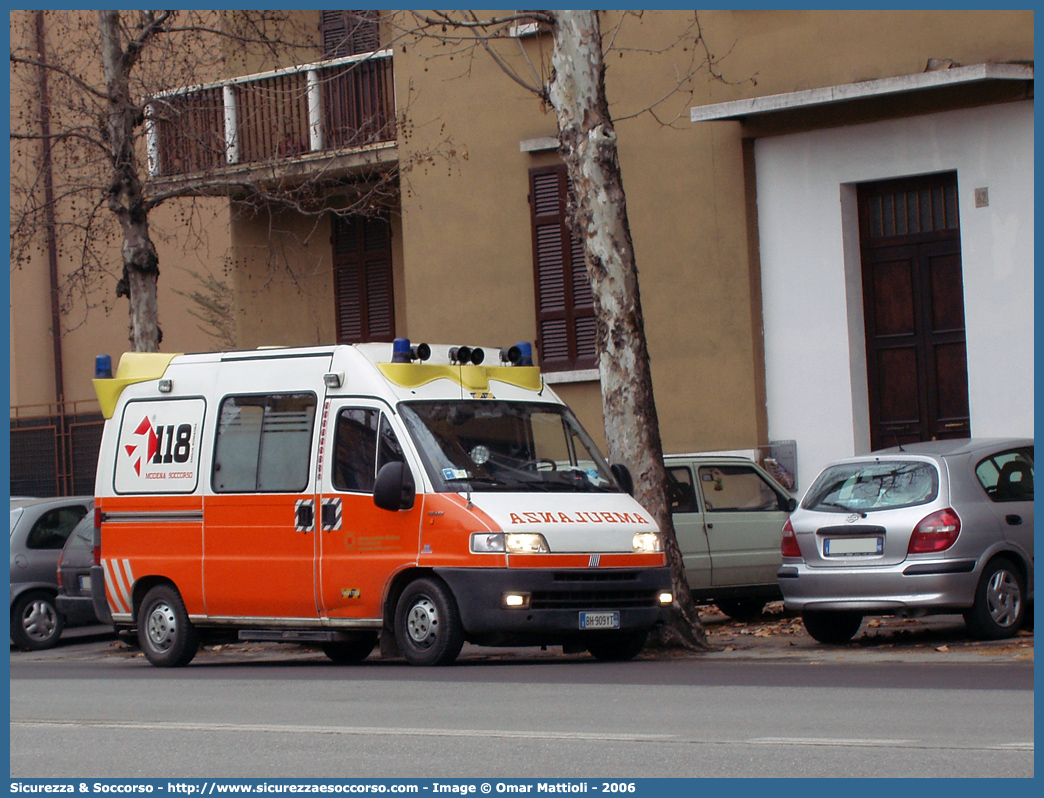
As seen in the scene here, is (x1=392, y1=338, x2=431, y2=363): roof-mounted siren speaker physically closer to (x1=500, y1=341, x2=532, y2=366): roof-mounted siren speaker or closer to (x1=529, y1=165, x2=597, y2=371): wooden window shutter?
(x1=500, y1=341, x2=532, y2=366): roof-mounted siren speaker

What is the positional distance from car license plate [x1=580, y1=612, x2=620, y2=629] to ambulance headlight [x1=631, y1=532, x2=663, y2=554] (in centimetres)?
55

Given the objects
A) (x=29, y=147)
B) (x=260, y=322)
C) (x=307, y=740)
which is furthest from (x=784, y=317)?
(x=29, y=147)

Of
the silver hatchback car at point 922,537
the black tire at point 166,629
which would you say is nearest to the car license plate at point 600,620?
the silver hatchback car at point 922,537

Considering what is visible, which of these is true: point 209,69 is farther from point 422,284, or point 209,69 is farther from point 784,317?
point 784,317

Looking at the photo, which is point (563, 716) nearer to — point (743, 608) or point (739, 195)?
point (743, 608)

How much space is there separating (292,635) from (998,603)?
5.67 m

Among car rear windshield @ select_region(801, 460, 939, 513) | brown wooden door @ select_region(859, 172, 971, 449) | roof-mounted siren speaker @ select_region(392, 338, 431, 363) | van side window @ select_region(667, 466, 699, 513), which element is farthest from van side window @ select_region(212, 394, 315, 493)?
brown wooden door @ select_region(859, 172, 971, 449)

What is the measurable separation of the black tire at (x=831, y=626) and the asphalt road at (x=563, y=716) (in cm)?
15

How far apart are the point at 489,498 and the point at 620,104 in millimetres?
9485

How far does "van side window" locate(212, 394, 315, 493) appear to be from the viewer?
543 inches

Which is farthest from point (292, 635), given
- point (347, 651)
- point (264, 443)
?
point (264, 443)

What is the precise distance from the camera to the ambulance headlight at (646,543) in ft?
42.5

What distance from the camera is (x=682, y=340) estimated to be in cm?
2062

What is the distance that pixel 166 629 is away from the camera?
14664 mm
